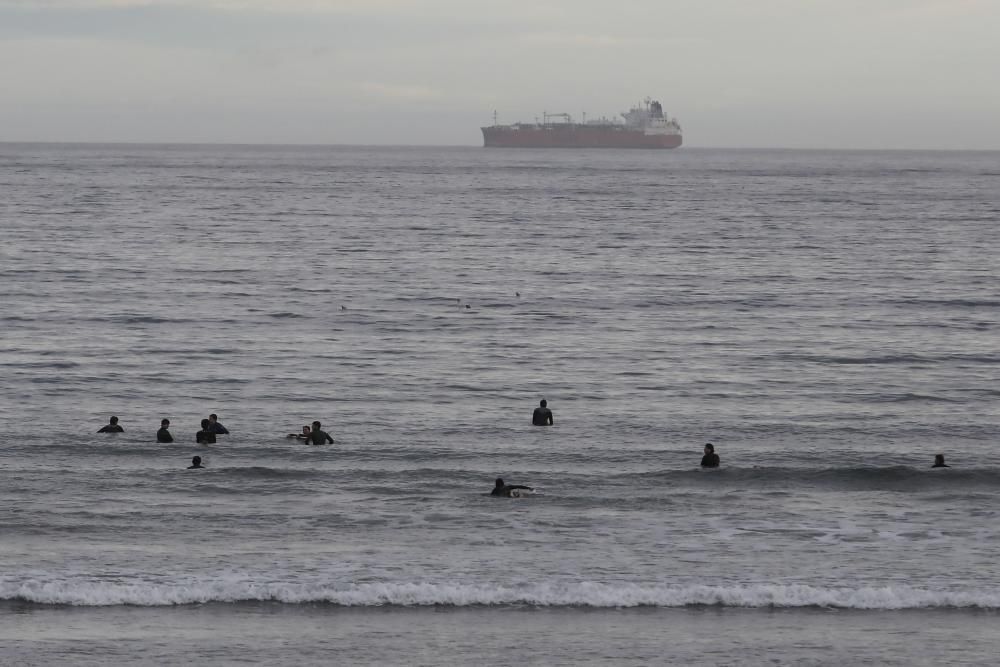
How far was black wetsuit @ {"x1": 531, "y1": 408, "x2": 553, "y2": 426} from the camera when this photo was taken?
38.1 metres

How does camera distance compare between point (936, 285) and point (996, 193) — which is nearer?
point (936, 285)

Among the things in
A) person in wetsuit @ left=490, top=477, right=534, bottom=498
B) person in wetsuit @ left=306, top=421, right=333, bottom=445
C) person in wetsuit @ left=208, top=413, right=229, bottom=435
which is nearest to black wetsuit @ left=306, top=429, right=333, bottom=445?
person in wetsuit @ left=306, top=421, right=333, bottom=445

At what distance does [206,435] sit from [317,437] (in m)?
3.01

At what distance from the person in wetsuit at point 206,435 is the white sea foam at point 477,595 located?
11474 millimetres

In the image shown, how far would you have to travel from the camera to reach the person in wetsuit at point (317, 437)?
116 feet

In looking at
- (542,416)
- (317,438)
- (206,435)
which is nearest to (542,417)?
(542,416)

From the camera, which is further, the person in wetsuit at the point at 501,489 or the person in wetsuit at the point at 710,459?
the person in wetsuit at the point at 710,459

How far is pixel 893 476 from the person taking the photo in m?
32.9

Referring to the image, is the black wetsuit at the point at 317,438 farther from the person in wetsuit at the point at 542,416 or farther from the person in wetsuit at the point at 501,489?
the person in wetsuit at the point at 501,489

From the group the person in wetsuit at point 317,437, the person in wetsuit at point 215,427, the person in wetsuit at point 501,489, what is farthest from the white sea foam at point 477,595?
the person in wetsuit at point 215,427

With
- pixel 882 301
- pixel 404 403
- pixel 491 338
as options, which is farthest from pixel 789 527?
pixel 882 301

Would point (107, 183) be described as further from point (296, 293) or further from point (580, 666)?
point (580, 666)

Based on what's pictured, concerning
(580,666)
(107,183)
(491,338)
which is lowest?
(580,666)

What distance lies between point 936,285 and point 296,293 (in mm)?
34004
